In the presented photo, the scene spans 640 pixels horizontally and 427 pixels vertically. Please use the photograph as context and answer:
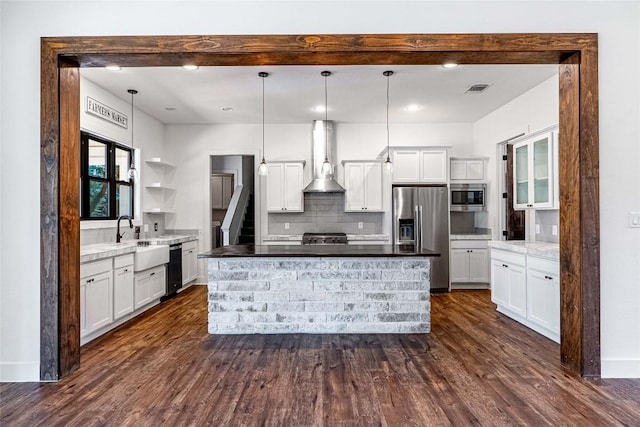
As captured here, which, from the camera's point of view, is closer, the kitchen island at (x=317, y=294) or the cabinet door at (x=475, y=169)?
the kitchen island at (x=317, y=294)

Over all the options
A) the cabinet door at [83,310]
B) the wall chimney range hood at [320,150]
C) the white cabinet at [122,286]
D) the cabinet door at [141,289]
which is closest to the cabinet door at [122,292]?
the white cabinet at [122,286]

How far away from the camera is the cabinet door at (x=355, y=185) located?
6.47 metres

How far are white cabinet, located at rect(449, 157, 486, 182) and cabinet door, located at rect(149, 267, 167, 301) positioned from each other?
4.80 m

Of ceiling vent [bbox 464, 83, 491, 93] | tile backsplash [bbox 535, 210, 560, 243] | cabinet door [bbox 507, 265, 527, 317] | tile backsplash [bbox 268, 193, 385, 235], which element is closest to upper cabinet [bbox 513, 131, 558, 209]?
tile backsplash [bbox 535, 210, 560, 243]

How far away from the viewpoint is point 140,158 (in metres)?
5.99

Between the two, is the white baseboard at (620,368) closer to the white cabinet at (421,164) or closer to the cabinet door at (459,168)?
the white cabinet at (421,164)

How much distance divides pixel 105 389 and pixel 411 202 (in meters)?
4.74

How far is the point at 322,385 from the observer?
2.72 metres

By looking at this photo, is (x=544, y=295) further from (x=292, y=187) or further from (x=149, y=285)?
(x=149, y=285)

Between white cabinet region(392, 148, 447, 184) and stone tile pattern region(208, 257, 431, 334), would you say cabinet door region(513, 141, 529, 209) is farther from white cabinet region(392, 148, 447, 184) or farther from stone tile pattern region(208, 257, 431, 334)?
stone tile pattern region(208, 257, 431, 334)

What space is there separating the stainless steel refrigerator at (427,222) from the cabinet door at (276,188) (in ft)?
6.37

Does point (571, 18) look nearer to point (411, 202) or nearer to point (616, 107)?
point (616, 107)

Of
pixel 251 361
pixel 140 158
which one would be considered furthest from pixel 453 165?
pixel 140 158

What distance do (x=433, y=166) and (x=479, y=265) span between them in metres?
1.79
